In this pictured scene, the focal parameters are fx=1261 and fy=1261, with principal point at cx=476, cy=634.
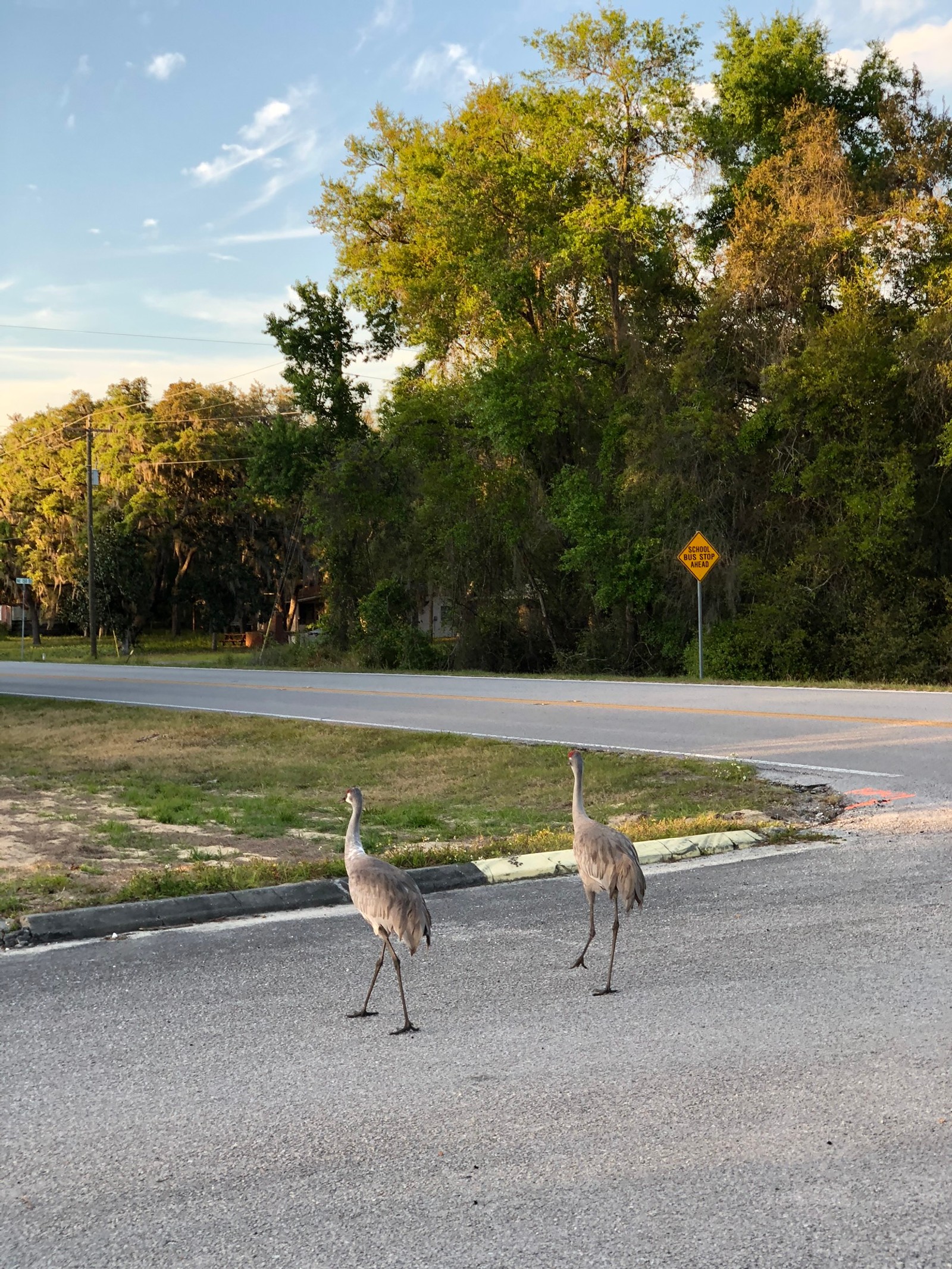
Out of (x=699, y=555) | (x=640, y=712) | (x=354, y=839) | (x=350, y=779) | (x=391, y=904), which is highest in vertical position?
(x=699, y=555)

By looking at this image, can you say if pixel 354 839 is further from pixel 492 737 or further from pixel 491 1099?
pixel 492 737

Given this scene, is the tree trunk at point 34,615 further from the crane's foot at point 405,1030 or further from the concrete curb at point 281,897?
the crane's foot at point 405,1030

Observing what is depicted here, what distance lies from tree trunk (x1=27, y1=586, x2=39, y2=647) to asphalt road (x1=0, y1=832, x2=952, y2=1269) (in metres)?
68.1

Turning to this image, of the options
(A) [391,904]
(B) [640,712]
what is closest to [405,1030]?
(A) [391,904]

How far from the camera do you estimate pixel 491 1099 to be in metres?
4.77

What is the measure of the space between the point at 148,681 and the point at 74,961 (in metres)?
28.2

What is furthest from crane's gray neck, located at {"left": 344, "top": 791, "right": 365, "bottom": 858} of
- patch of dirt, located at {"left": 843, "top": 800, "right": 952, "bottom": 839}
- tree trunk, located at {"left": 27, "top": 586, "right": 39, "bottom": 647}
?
tree trunk, located at {"left": 27, "top": 586, "right": 39, "bottom": 647}

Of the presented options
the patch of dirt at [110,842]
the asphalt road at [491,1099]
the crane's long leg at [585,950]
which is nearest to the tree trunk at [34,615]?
the patch of dirt at [110,842]

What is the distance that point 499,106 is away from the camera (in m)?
39.9

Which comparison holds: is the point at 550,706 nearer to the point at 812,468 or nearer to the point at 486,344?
the point at 812,468

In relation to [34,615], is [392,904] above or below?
below

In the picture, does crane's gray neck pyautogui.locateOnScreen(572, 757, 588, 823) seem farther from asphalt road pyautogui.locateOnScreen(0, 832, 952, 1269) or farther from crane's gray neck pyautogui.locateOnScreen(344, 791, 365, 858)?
crane's gray neck pyautogui.locateOnScreen(344, 791, 365, 858)

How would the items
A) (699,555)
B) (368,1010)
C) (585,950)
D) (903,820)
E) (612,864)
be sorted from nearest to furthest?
(368,1010), (612,864), (585,950), (903,820), (699,555)

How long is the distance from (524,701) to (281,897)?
15.6 meters
